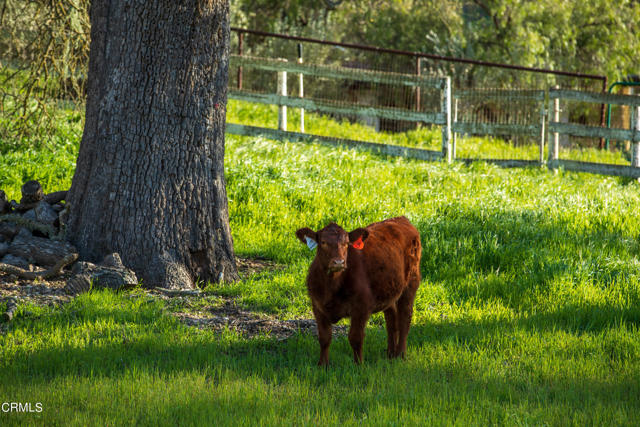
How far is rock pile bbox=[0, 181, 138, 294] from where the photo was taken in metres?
7.03

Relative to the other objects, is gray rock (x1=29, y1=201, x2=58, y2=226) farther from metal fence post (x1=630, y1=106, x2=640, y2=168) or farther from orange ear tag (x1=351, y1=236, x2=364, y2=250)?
metal fence post (x1=630, y1=106, x2=640, y2=168)

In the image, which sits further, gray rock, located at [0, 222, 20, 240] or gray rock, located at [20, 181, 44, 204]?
gray rock, located at [20, 181, 44, 204]

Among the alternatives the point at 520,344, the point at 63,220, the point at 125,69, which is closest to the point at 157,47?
the point at 125,69

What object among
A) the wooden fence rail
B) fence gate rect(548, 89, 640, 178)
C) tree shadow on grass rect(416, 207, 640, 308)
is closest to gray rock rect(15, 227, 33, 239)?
tree shadow on grass rect(416, 207, 640, 308)

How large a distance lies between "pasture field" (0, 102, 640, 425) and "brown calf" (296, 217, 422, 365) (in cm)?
32

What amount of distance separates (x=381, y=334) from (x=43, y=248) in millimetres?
3359

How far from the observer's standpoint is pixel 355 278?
17.7 feet

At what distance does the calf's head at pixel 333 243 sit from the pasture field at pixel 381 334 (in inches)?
33.1

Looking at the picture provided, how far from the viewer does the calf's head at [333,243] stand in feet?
16.6

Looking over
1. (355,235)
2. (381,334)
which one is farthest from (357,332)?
(381,334)

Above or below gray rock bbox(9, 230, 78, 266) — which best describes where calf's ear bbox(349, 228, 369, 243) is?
above

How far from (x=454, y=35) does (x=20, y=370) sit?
62.9 feet

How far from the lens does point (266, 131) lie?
14.7 m

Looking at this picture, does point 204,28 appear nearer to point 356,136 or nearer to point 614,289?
point 614,289
